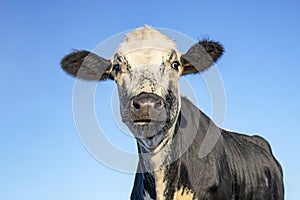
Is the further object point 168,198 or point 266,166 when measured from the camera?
point 266,166

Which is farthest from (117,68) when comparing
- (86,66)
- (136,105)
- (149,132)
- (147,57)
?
(136,105)

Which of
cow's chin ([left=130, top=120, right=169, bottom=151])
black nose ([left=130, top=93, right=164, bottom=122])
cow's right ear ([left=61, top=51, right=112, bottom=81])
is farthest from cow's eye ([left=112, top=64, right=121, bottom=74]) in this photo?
black nose ([left=130, top=93, right=164, bottom=122])

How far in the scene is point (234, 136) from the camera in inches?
494

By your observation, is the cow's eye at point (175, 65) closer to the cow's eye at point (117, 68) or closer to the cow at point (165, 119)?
the cow at point (165, 119)

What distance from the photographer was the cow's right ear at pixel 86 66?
1002 cm

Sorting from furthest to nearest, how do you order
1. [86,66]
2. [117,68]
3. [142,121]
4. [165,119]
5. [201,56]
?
[86,66] → [201,56] → [117,68] → [165,119] → [142,121]

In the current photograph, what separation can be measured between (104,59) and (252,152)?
163 inches

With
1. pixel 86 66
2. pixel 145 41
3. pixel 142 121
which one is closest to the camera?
pixel 142 121

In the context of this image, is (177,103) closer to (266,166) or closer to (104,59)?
(104,59)

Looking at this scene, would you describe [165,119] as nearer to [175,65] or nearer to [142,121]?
[142,121]

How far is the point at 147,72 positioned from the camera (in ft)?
28.5

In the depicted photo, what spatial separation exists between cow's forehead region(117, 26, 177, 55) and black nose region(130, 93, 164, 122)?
4.90 feet

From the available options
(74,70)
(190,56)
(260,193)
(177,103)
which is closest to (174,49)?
(190,56)

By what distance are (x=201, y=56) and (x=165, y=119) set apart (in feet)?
6.84
